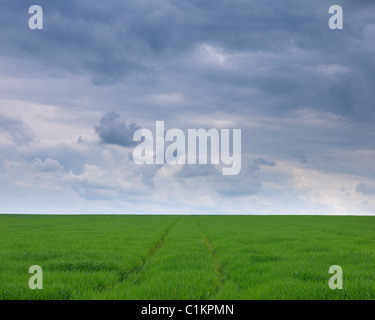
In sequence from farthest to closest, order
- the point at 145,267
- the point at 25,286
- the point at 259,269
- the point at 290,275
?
the point at 145,267
the point at 259,269
the point at 290,275
the point at 25,286

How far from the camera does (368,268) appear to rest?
1162cm

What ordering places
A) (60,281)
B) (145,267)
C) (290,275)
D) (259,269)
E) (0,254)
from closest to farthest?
(60,281)
(290,275)
(259,269)
(145,267)
(0,254)

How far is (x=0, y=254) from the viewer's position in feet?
47.4
